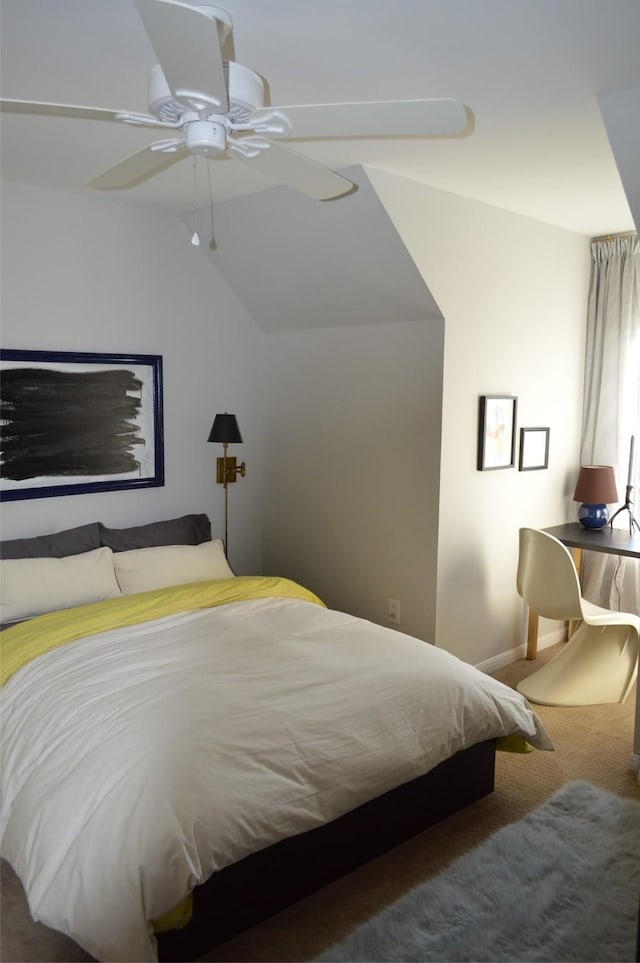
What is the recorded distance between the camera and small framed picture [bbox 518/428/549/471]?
4.15 metres

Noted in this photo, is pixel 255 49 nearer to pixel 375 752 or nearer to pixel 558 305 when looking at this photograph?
pixel 375 752

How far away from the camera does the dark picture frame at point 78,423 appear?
11.1 feet

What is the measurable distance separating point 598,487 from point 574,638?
34.9 inches

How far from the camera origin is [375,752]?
2305 mm

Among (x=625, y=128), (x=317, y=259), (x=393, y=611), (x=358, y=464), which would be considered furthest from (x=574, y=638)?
(x=625, y=128)

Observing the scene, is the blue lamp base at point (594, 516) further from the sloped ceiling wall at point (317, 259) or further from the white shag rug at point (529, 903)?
the white shag rug at point (529, 903)

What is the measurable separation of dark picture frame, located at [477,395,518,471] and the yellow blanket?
1194mm

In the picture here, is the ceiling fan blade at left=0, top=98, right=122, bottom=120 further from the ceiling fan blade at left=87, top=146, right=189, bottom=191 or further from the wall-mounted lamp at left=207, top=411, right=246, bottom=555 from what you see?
the wall-mounted lamp at left=207, top=411, right=246, bottom=555

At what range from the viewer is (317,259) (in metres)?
3.65

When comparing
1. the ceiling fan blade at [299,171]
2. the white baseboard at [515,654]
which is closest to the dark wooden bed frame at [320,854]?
the white baseboard at [515,654]

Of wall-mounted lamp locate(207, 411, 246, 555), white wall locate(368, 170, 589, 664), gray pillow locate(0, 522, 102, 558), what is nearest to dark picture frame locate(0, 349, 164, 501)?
gray pillow locate(0, 522, 102, 558)

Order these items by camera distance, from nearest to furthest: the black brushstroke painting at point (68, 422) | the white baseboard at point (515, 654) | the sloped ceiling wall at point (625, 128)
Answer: the sloped ceiling wall at point (625, 128) < the black brushstroke painting at point (68, 422) < the white baseboard at point (515, 654)

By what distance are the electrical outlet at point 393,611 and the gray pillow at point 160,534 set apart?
1049 millimetres

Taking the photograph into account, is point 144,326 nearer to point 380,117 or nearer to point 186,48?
point 380,117
